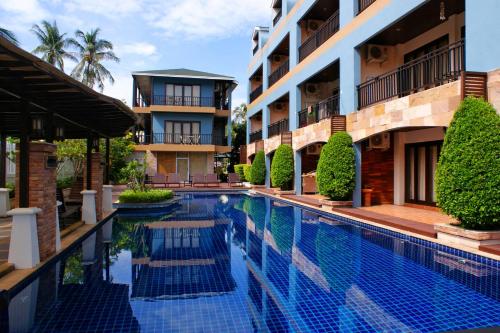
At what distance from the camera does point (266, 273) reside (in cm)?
574

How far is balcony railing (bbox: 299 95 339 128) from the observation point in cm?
1531

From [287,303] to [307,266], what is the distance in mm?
1731

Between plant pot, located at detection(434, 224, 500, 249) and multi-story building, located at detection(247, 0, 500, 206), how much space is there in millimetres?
2375

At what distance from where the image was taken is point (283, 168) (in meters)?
17.7

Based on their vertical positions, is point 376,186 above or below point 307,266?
above

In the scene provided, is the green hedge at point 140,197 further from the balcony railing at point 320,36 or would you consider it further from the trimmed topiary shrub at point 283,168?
the balcony railing at point 320,36

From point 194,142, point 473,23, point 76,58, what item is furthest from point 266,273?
point 76,58

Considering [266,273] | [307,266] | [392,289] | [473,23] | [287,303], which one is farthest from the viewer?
[473,23]

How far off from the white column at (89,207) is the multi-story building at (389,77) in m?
7.77

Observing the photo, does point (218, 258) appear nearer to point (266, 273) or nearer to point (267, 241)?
point (266, 273)

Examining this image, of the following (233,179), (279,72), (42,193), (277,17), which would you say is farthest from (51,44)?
(42,193)

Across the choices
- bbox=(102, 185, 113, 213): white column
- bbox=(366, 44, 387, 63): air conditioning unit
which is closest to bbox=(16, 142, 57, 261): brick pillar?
bbox=(102, 185, 113, 213): white column

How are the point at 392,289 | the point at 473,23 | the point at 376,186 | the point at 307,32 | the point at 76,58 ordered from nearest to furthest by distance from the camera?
the point at 392,289
the point at 473,23
the point at 376,186
the point at 307,32
the point at 76,58

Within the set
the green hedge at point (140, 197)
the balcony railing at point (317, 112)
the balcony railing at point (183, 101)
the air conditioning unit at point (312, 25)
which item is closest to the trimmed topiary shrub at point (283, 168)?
the balcony railing at point (317, 112)
